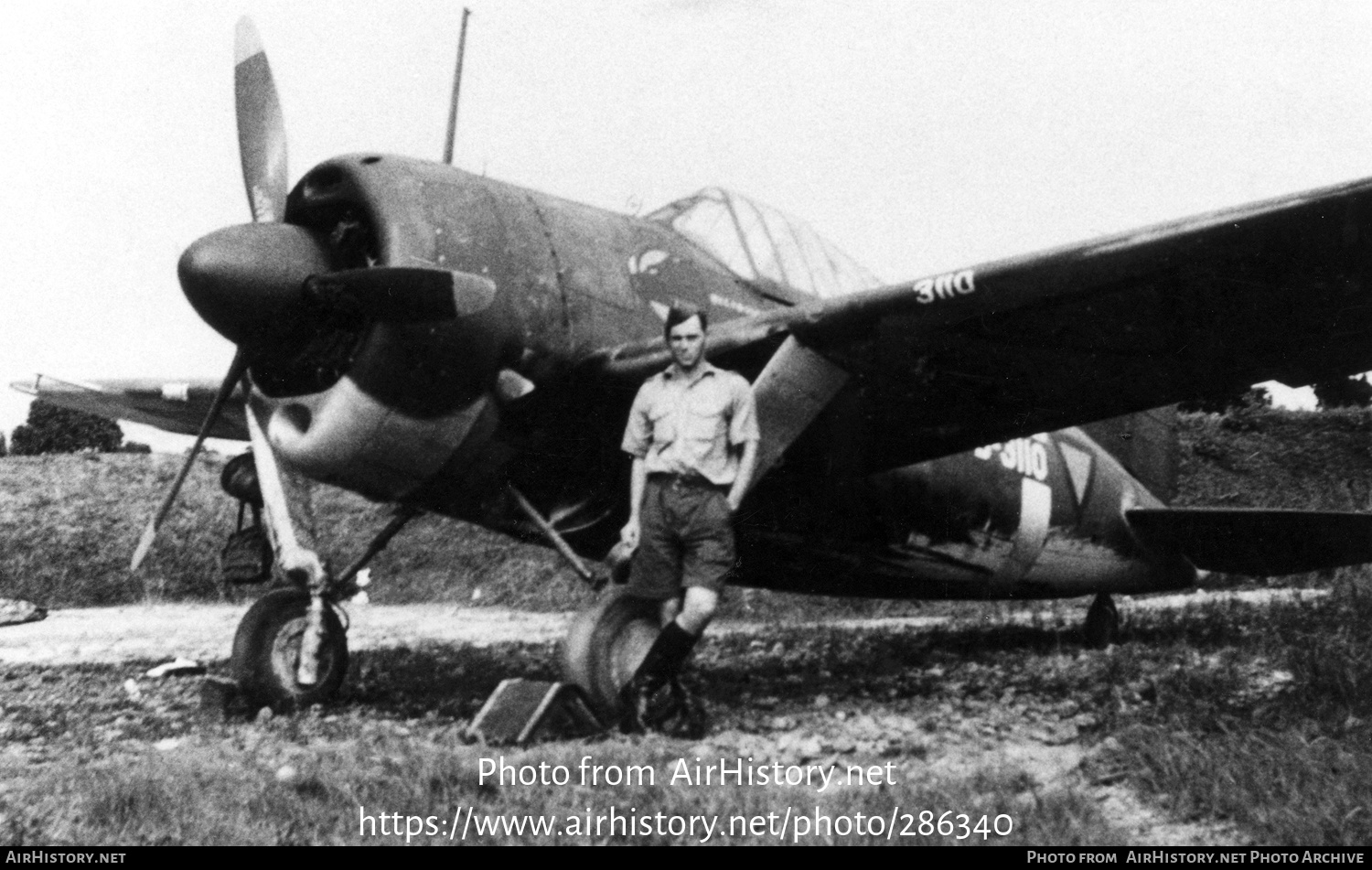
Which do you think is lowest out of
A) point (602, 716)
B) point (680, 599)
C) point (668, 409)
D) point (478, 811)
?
point (602, 716)

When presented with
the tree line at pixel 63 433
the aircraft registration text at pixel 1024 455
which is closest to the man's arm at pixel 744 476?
the aircraft registration text at pixel 1024 455

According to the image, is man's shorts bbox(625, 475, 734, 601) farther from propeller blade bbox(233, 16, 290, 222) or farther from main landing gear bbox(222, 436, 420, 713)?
propeller blade bbox(233, 16, 290, 222)

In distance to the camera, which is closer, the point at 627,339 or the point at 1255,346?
the point at 1255,346

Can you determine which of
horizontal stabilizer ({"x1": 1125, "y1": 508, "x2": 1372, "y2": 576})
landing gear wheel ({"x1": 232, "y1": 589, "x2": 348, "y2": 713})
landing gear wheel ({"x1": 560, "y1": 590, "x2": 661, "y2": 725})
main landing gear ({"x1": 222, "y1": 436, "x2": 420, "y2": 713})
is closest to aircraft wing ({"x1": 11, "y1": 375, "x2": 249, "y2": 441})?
main landing gear ({"x1": 222, "y1": 436, "x2": 420, "y2": 713})

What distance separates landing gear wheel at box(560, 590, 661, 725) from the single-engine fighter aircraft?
0.01m

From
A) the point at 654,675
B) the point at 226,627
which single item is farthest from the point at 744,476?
the point at 226,627

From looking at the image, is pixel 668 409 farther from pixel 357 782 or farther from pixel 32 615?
pixel 32 615

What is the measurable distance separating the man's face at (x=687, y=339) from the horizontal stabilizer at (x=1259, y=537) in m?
4.76

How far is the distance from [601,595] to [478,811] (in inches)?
70.9

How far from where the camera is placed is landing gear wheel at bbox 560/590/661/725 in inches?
178

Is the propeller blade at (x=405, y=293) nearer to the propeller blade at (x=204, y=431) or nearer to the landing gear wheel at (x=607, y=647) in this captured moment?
the propeller blade at (x=204, y=431)

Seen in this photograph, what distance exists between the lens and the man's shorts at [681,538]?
4.41 metres

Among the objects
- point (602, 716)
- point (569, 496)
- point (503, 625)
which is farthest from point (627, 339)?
point (503, 625)

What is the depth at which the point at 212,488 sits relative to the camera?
1481 cm
